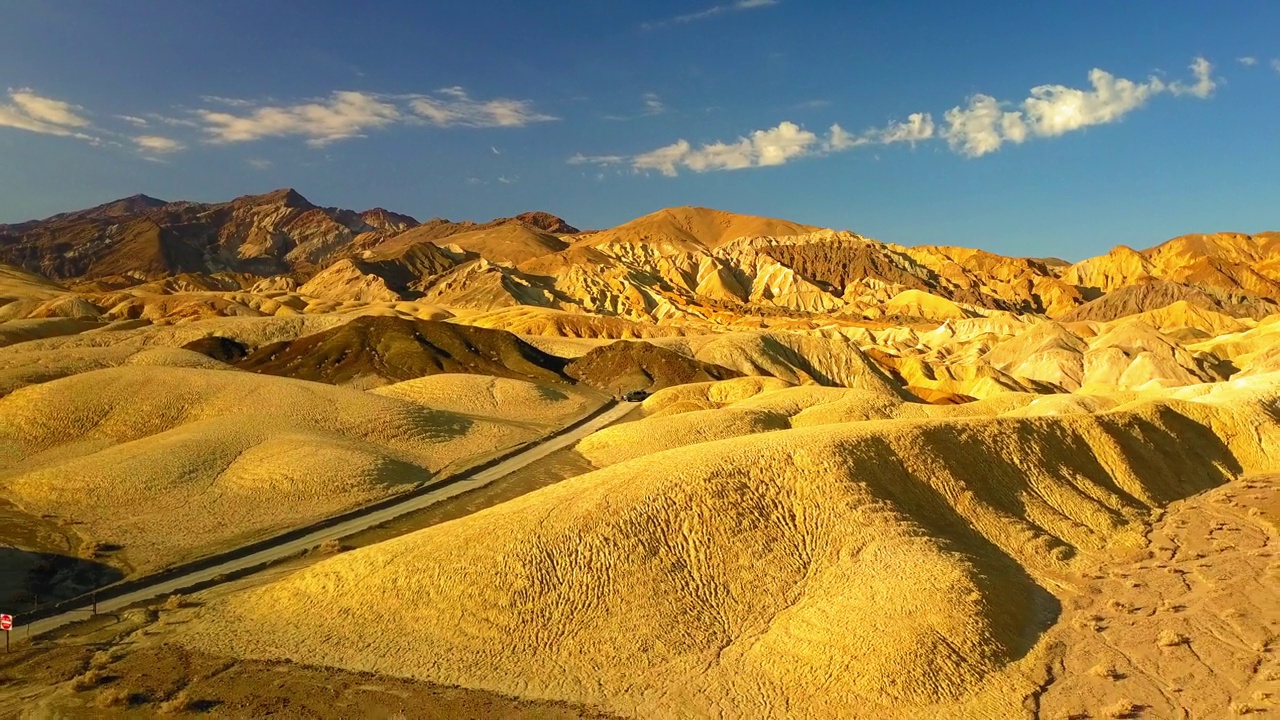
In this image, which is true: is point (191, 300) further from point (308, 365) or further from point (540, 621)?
point (540, 621)

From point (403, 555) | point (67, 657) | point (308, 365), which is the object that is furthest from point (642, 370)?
point (67, 657)

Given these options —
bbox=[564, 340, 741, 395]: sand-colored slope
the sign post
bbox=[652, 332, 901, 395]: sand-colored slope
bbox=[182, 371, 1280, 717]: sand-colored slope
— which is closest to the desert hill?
bbox=[564, 340, 741, 395]: sand-colored slope

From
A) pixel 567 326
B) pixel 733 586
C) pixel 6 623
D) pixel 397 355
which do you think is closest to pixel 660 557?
pixel 733 586

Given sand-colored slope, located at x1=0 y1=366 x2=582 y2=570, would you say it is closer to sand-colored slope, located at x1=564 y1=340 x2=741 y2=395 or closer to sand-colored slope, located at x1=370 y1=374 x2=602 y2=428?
sand-colored slope, located at x1=370 y1=374 x2=602 y2=428

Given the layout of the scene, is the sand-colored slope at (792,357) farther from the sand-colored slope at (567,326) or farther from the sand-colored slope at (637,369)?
the sand-colored slope at (567,326)

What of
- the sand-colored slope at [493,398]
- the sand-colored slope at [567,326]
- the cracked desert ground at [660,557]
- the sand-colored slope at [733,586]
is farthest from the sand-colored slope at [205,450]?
the sand-colored slope at [567,326]
